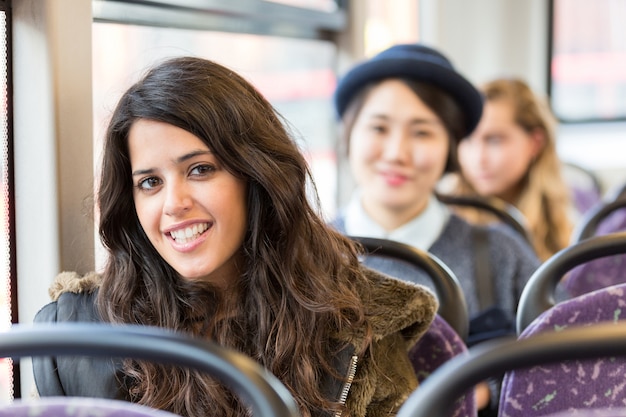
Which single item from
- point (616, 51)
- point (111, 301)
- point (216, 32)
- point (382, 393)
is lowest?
point (382, 393)

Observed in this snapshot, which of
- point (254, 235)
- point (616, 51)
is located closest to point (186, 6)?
point (254, 235)

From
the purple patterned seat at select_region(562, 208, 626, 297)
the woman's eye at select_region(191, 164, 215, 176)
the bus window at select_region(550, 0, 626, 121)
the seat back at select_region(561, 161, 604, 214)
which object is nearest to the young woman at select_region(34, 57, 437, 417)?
the woman's eye at select_region(191, 164, 215, 176)

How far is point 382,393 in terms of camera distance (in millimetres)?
1422

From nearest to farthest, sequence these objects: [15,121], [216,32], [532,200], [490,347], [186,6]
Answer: [490,347], [15,121], [186,6], [216,32], [532,200]

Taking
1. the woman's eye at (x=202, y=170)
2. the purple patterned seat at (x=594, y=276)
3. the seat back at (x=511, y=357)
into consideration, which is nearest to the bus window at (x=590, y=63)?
the purple patterned seat at (x=594, y=276)

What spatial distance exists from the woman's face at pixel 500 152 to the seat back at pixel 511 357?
236 cm

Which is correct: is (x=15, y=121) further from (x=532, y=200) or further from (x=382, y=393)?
(x=532, y=200)

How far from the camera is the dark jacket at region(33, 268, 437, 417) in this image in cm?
137

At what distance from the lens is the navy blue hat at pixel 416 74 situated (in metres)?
2.18

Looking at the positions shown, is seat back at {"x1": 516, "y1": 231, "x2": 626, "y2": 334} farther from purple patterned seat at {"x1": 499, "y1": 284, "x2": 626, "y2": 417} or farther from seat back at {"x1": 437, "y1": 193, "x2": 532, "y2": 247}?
seat back at {"x1": 437, "y1": 193, "x2": 532, "y2": 247}

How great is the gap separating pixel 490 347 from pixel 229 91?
0.72 m

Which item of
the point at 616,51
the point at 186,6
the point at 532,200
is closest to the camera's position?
the point at 186,6

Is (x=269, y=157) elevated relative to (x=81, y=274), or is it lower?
elevated

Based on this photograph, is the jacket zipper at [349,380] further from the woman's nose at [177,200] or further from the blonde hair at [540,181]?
the blonde hair at [540,181]
